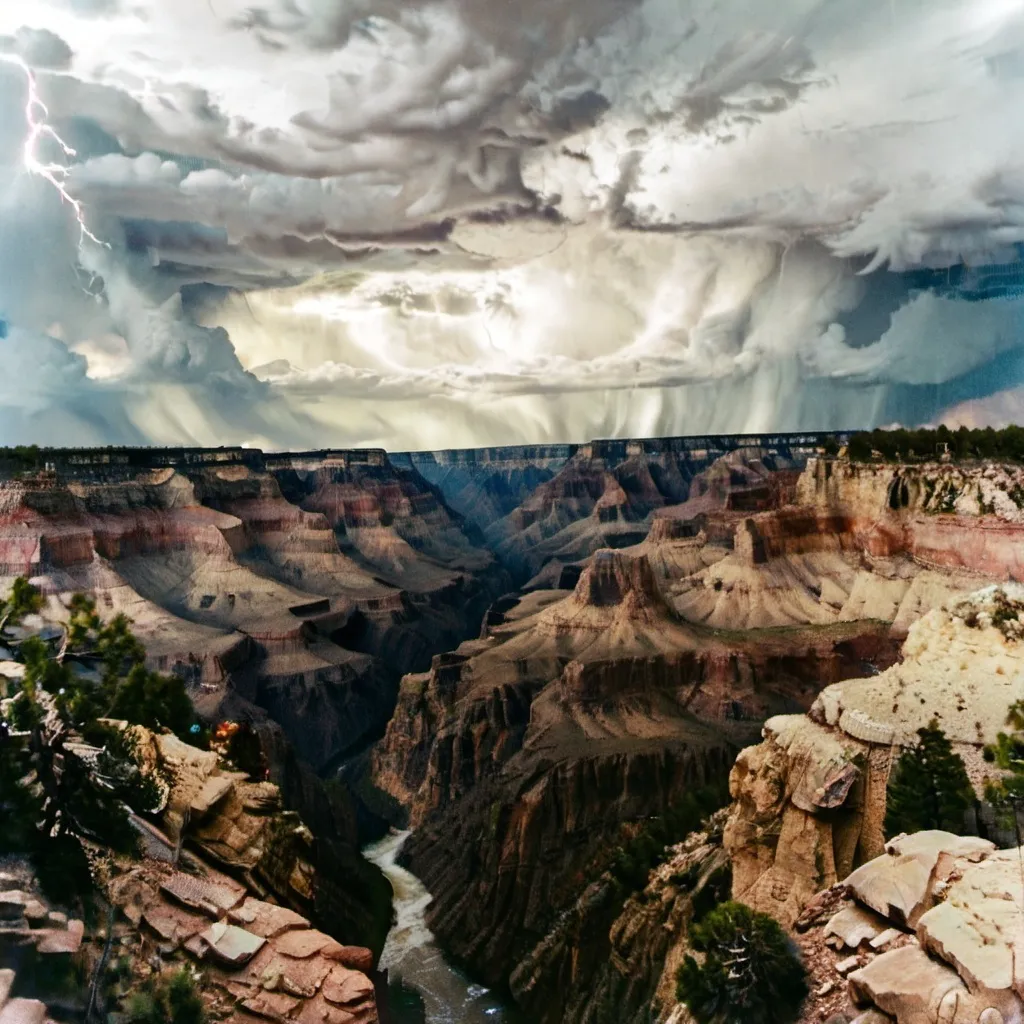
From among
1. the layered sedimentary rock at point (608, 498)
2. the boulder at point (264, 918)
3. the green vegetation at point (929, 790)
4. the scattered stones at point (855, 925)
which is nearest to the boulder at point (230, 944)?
the boulder at point (264, 918)

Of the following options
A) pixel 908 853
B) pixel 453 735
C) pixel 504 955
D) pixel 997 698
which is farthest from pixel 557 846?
pixel 908 853

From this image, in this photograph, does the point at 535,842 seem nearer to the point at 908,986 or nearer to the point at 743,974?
the point at 743,974

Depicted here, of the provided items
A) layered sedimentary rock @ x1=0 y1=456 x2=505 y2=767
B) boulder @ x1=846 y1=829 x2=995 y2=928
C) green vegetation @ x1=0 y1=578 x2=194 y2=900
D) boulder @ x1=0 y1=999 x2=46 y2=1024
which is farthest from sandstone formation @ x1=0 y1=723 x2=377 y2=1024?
layered sedimentary rock @ x1=0 y1=456 x2=505 y2=767

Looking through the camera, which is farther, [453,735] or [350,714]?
[350,714]

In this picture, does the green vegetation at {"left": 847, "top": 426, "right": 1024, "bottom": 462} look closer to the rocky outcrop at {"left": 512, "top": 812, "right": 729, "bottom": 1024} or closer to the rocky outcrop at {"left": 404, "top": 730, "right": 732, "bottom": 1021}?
the rocky outcrop at {"left": 404, "top": 730, "right": 732, "bottom": 1021}

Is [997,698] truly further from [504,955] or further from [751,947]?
[504,955]
